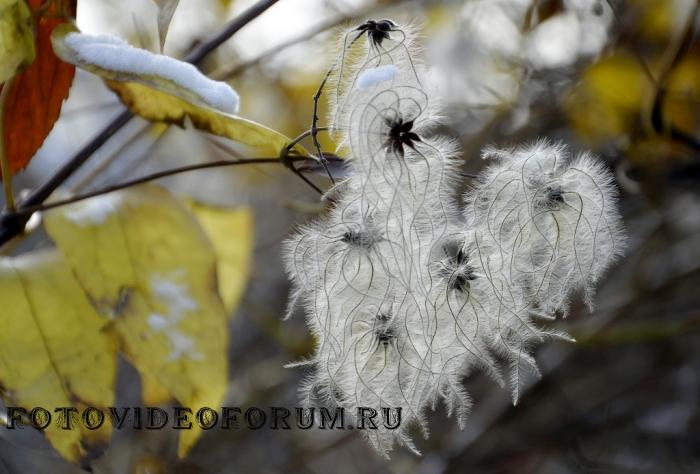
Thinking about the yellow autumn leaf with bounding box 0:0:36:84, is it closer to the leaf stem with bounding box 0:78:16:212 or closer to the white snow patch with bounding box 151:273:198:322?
the leaf stem with bounding box 0:78:16:212

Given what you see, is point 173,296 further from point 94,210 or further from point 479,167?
point 479,167

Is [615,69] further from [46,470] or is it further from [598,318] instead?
[46,470]

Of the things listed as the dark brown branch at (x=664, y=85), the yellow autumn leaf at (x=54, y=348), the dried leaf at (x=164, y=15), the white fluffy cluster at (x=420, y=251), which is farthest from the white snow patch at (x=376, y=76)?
the dark brown branch at (x=664, y=85)

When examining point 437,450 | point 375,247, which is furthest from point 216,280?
point 437,450

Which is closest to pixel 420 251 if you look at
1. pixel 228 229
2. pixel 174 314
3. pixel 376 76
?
pixel 376 76

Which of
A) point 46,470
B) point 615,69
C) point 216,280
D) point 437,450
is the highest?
point 216,280

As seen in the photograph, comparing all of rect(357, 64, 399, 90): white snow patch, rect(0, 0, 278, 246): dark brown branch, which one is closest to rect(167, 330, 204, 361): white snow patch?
rect(0, 0, 278, 246): dark brown branch
